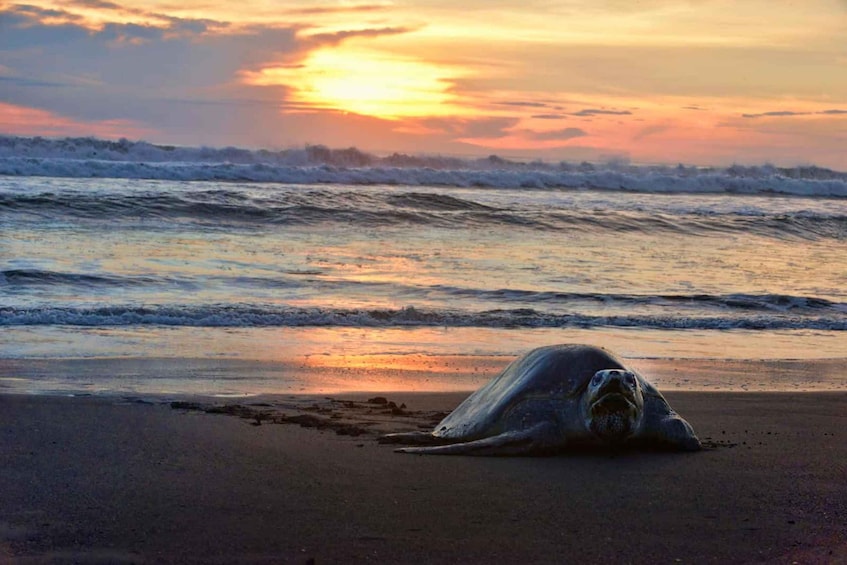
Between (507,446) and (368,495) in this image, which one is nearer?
(368,495)

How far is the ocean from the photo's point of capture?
8.44 m

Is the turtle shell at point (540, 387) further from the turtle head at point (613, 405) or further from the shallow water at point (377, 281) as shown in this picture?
the shallow water at point (377, 281)

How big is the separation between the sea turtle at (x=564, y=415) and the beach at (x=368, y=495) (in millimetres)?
118

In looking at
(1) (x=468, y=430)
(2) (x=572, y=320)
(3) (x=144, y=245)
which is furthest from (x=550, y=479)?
(3) (x=144, y=245)

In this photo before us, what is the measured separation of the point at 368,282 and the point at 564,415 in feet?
29.0

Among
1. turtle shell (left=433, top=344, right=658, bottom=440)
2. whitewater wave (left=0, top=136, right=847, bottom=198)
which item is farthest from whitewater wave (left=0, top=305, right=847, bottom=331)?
whitewater wave (left=0, top=136, right=847, bottom=198)

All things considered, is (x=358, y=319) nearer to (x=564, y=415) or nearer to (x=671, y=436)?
(x=564, y=415)

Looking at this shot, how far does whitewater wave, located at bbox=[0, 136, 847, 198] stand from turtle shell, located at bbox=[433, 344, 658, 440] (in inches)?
1049

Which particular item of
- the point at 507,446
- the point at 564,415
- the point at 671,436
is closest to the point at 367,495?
the point at 507,446

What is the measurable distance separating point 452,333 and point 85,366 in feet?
12.8

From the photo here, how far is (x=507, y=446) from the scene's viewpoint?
16.6ft

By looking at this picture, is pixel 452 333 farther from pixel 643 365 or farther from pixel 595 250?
pixel 595 250

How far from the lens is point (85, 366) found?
7.88 m

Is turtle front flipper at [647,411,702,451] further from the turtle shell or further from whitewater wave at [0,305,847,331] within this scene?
whitewater wave at [0,305,847,331]
